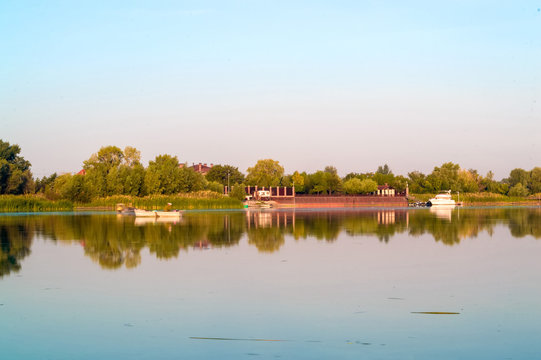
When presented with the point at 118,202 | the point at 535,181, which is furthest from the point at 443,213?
the point at 535,181

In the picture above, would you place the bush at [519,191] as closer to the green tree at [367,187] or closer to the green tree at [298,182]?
the green tree at [367,187]

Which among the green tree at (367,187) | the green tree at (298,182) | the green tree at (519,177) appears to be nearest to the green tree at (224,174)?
the green tree at (298,182)

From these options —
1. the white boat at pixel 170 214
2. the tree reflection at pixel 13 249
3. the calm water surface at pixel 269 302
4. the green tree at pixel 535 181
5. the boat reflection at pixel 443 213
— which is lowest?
the calm water surface at pixel 269 302

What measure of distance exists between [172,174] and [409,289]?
82047 millimetres

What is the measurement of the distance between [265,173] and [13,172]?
70397mm

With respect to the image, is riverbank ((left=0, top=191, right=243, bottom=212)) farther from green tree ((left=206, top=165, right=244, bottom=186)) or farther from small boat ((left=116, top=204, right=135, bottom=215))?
green tree ((left=206, top=165, right=244, bottom=186))

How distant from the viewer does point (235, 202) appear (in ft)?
307

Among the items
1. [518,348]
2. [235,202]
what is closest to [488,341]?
[518,348]

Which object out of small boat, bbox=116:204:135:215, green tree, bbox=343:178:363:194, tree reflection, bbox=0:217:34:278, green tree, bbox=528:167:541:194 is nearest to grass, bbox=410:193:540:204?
green tree, bbox=528:167:541:194

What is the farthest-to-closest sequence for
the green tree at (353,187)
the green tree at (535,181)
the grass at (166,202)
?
the green tree at (535,181) < the green tree at (353,187) < the grass at (166,202)

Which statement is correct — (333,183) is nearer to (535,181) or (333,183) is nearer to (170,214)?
(535,181)

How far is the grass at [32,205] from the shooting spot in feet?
229

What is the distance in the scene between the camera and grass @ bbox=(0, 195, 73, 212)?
69.7m

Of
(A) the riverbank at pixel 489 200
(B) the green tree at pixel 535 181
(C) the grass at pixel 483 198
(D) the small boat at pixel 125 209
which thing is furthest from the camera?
(B) the green tree at pixel 535 181
